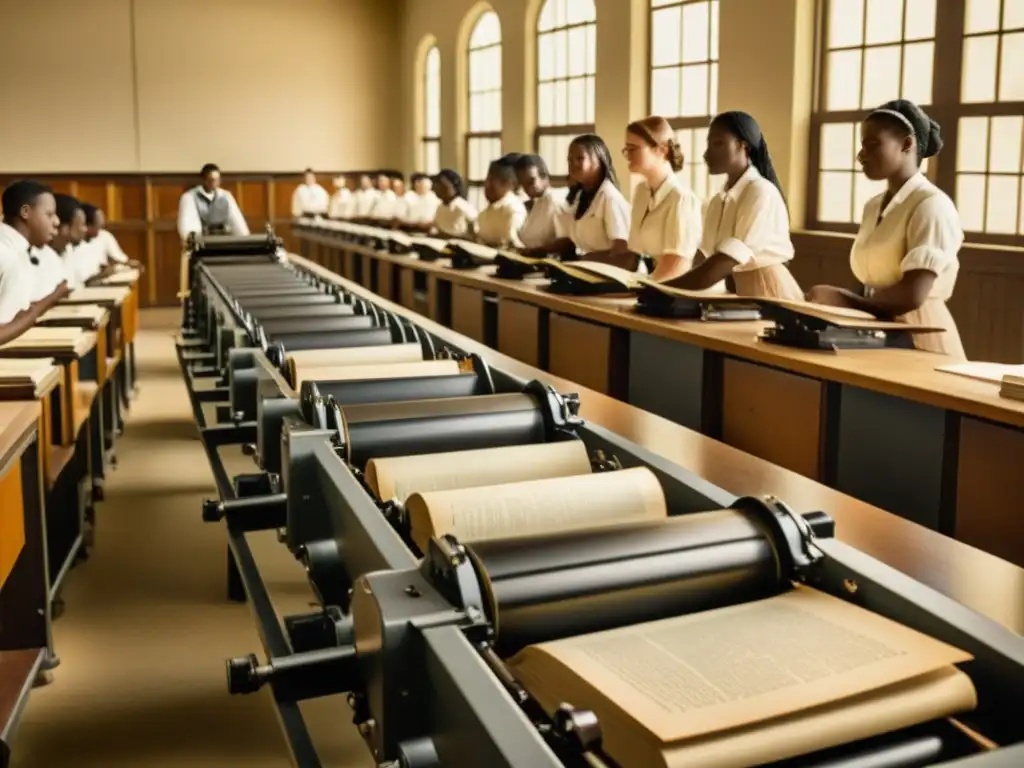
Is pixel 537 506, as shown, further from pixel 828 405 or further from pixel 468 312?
pixel 468 312

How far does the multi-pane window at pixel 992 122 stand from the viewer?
5.95 metres

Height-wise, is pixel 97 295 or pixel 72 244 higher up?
pixel 72 244

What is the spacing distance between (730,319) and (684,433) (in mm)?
1751

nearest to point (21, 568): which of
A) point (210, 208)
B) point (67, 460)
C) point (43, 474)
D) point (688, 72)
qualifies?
point (43, 474)

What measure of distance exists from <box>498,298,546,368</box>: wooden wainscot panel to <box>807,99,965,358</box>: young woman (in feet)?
5.47

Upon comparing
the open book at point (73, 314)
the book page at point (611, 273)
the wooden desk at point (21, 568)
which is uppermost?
the book page at point (611, 273)

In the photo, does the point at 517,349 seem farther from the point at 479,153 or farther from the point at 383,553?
the point at 479,153

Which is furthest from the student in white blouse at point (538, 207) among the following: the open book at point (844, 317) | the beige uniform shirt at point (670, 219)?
the open book at point (844, 317)

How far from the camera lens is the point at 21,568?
3.13 m

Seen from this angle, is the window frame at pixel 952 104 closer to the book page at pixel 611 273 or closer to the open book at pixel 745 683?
the book page at pixel 611 273

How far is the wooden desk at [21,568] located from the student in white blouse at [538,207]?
3.88 m

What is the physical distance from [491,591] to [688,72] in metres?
8.27

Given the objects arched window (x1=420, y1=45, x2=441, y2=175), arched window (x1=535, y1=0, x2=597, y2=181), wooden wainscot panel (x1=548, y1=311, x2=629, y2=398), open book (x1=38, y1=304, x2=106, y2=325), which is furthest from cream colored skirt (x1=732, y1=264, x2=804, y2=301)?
arched window (x1=420, y1=45, x2=441, y2=175)

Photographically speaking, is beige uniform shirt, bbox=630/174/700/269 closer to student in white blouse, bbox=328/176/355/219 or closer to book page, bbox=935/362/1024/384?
book page, bbox=935/362/1024/384
